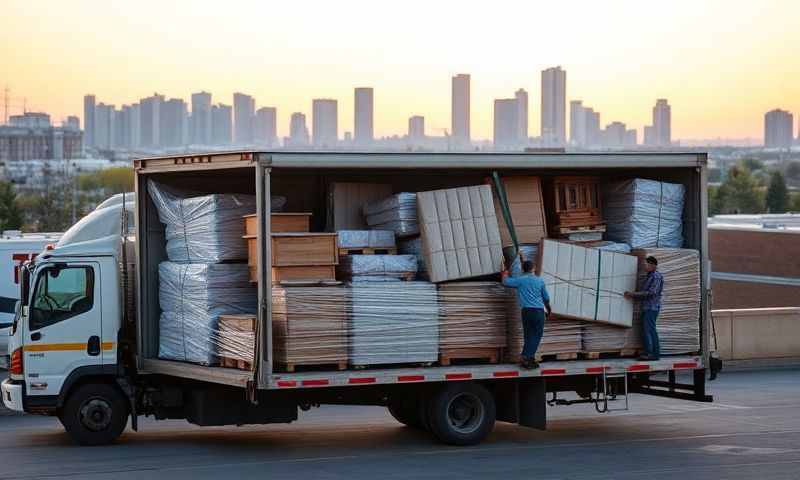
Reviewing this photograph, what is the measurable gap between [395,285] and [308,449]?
2.25 metres

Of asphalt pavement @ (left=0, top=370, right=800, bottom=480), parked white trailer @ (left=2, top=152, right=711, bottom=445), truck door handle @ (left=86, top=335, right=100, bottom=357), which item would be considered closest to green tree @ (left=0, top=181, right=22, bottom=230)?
asphalt pavement @ (left=0, top=370, right=800, bottom=480)

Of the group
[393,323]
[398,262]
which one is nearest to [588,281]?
[398,262]

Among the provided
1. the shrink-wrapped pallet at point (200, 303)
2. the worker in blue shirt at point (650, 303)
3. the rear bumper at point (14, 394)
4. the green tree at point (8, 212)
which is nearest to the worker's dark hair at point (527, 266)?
the worker in blue shirt at point (650, 303)

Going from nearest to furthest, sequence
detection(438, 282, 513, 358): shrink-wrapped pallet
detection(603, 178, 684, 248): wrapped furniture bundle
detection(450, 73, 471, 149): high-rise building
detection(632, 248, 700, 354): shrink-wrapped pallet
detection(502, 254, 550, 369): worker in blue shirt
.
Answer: detection(502, 254, 550, 369): worker in blue shirt < detection(438, 282, 513, 358): shrink-wrapped pallet < detection(632, 248, 700, 354): shrink-wrapped pallet < detection(603, 178, 684, 248): wrapped furniture bundle < detection(450, 73, 471, 149): high-rise building

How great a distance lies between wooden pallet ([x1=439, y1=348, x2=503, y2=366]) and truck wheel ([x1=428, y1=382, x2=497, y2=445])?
0.32m

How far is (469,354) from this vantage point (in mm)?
14188

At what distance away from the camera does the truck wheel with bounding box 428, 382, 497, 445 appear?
14195mm

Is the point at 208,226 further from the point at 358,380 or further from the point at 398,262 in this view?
the point at 358,380

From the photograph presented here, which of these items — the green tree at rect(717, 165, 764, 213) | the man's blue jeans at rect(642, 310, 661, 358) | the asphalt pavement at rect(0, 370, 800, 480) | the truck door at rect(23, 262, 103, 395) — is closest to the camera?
the asphalt pavement at rect(0, 370, 800, 480)

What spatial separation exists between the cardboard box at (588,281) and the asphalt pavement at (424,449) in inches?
61.8

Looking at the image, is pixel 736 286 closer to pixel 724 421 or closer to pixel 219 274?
pixel 724 421

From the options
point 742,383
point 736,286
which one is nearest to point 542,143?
point 736,286

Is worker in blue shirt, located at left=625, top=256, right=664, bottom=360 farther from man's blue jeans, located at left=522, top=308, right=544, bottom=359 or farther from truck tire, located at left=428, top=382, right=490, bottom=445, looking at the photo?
truck tire, located at left=428, top=382, right=490, bottom=445

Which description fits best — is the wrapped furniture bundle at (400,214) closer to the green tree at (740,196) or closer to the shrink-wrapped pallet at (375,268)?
the shrink-wrapped pallet at (375,268)
